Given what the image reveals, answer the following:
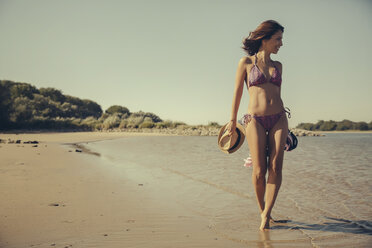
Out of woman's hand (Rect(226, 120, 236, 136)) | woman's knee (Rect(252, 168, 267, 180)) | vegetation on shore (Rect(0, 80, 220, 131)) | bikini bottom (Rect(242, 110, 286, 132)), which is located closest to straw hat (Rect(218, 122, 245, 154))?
woman's hand (Rect(226, 120, 236, 136))

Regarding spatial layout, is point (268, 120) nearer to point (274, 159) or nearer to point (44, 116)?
point (274, 159)

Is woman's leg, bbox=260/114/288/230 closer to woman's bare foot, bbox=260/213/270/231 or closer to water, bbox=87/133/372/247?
woman's bare foot, bbox=260/213/270/231

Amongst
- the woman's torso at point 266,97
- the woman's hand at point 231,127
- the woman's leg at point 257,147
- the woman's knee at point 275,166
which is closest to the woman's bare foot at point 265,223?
the woman's leg at point 257,147

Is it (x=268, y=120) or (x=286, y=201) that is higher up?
(x=268, y=120)

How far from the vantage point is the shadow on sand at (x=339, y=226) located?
318 cm

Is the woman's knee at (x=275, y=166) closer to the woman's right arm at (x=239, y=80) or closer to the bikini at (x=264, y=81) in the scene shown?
the bikini at (x=264, y=81)

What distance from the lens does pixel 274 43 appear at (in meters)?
3.33

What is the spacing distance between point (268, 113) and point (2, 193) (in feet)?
12.7

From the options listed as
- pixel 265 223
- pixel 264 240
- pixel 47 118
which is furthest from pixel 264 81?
pixel 47 118

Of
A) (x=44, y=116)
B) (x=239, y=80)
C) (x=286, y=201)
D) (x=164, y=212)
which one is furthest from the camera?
(x=44, y=116)

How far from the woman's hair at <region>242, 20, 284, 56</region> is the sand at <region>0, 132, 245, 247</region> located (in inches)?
82.6

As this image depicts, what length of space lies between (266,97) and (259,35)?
0.72m

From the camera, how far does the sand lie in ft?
9.04

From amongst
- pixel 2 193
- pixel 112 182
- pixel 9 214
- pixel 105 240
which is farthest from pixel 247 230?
pixel 2 193
